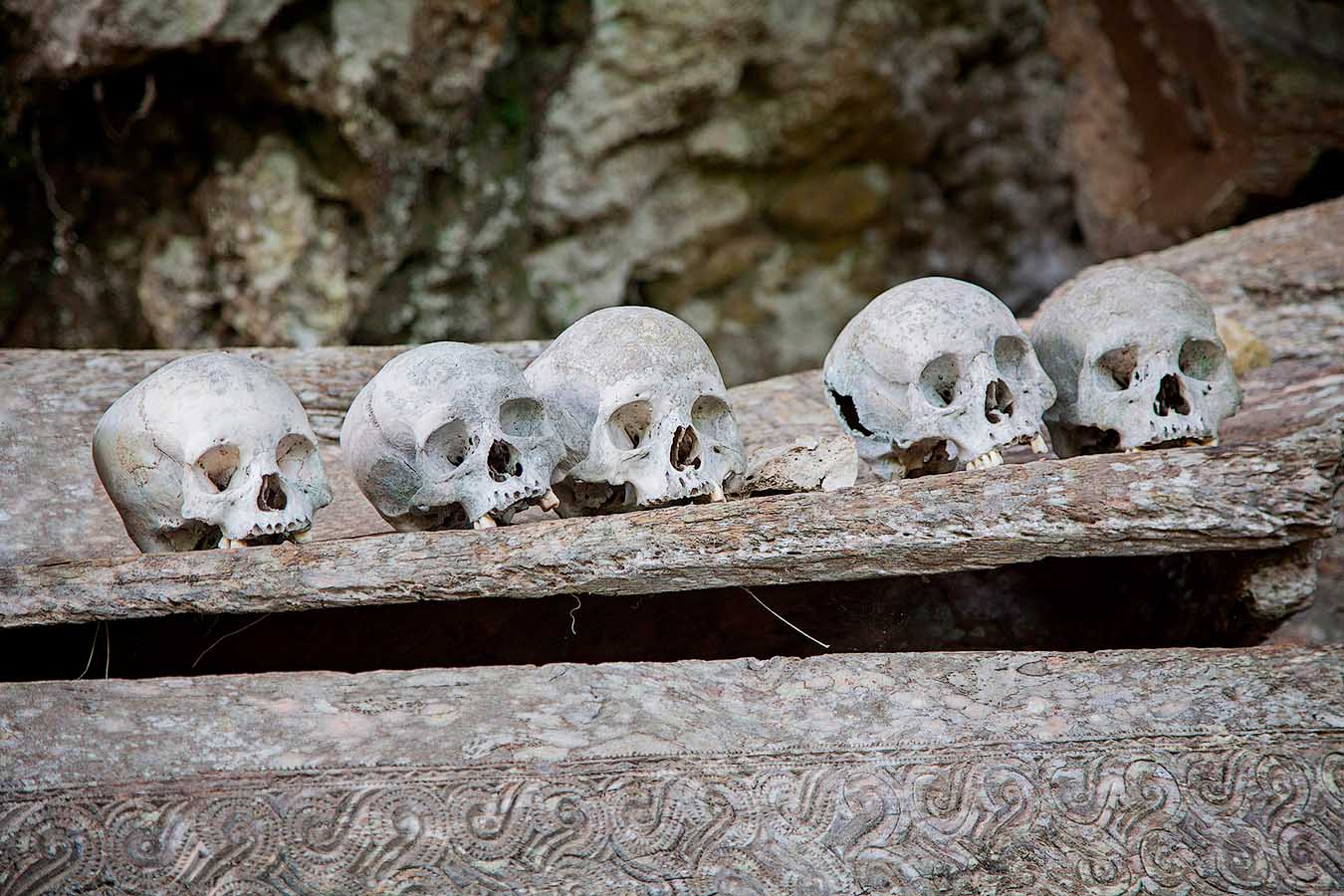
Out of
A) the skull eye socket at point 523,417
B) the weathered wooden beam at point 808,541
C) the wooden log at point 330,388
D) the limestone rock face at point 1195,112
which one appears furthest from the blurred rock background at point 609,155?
the weathered wooden beam at point 808,541

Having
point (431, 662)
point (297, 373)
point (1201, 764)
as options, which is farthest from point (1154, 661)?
point (297, 373)

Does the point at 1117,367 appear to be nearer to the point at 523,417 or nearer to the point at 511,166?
the point at 523,417

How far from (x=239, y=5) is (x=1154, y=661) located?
3507mm

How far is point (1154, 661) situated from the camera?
1.83 meters

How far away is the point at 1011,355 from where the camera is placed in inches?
86.7

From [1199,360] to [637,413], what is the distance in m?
0.92

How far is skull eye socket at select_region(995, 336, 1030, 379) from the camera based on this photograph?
7.17 feet

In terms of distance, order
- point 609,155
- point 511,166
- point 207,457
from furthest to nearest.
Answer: point 609,155
point 511,166
point 207,457

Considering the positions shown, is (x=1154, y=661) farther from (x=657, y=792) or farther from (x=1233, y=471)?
(x=657, y=792)

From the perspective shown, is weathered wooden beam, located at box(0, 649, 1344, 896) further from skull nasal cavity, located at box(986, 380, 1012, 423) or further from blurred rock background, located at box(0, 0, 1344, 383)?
blurred rock background, located at box(0, 0, 1344, 383)

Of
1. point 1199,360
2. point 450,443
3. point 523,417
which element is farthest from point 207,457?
point 1199,360

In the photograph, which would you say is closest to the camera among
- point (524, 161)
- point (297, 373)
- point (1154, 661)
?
point (1154, 661)

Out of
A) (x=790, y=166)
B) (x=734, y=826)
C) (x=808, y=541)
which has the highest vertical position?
(x=790, y=166)

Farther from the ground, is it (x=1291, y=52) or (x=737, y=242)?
(x=1291, y=52)
